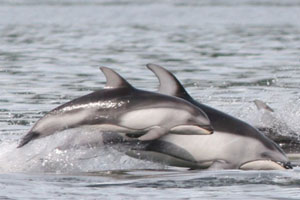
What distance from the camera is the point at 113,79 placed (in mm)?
11328

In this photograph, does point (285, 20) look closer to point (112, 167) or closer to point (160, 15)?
point (160, 15)

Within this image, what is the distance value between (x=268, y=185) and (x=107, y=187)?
1.69 metres

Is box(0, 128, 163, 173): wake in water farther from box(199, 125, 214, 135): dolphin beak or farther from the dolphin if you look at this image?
the dolphin

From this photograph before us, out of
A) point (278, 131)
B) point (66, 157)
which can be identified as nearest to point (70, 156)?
point (66, 157)

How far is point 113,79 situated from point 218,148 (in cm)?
147

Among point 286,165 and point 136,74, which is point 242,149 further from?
point 136,74

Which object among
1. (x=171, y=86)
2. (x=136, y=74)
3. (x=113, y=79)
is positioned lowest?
(x=136, y=74)

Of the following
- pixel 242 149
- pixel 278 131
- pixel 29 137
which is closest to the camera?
pixel 29 137

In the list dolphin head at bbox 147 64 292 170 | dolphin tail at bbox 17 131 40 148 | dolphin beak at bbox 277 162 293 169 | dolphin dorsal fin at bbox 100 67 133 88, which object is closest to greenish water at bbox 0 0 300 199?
dolphin beak at bbox 277 162 293 169

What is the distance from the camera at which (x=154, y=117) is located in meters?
11.2

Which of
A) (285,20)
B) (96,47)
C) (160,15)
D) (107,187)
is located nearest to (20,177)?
(107,187)

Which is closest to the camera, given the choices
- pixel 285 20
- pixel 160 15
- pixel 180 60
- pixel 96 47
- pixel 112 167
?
pixel 112 167

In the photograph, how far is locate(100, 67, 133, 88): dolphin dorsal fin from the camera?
37.0 ft

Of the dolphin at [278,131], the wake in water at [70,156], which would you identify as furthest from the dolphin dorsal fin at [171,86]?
the dolphin at [278,131]
